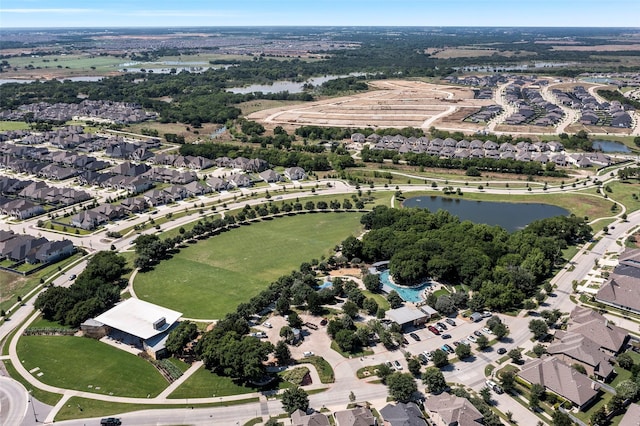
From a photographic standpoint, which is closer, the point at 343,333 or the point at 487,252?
the point at 343,333

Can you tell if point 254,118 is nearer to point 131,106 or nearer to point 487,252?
point 131,106

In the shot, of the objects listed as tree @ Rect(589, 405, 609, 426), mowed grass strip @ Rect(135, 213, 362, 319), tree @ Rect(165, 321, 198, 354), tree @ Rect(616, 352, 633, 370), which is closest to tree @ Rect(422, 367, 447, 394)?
tree @ Rect(589, 405, 609, 426)

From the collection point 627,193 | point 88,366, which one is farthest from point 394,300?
point 627,193

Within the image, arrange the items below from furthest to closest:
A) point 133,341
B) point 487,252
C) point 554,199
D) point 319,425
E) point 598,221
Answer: point 554,199 → point 598,221 → point 487,252 → point 133,341 → point 319,425

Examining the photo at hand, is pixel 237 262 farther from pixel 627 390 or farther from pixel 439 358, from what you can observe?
pixel 627 390

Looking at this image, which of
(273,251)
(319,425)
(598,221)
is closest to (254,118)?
(273,251)

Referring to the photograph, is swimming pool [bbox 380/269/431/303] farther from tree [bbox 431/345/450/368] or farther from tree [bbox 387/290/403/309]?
tree [bbox 431/345/450/368]
